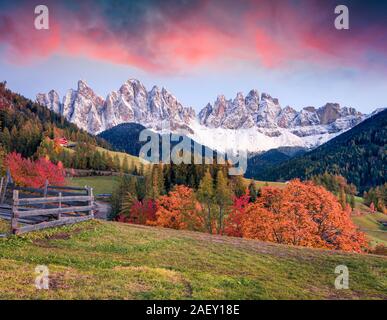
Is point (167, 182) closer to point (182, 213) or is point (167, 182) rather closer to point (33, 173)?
point (182, 213)

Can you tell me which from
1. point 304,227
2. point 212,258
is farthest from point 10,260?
point 304,227

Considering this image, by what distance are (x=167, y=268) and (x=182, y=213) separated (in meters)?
50.7

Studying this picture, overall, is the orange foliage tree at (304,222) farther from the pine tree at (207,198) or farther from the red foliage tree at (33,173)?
the red foliage tree at (33,173)

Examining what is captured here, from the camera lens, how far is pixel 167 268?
49.4ft

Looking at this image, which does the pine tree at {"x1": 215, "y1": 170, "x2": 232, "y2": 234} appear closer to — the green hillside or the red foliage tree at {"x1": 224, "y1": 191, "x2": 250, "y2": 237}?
the red foliage tree at {"x1": 224, "y1": 191, "x2": 250, "y2": 237}

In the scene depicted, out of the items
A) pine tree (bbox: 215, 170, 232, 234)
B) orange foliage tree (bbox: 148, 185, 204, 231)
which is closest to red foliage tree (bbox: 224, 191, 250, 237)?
pine tree (bbox: 215, 170, 232, 234)

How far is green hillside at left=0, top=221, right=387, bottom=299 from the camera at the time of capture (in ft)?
37.3

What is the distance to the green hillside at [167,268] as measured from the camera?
37.3 feet

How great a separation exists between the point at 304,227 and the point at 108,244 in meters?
34.0

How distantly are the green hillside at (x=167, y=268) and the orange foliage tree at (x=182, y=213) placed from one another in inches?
1615

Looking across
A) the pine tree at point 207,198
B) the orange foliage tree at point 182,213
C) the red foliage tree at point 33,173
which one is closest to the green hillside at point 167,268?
the orange foliage tree at point 182,213

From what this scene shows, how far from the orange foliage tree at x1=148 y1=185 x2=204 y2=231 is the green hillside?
1615 inches

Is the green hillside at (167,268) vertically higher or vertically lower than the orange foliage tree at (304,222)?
higher

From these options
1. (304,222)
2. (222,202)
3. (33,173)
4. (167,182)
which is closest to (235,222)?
(222,202)
